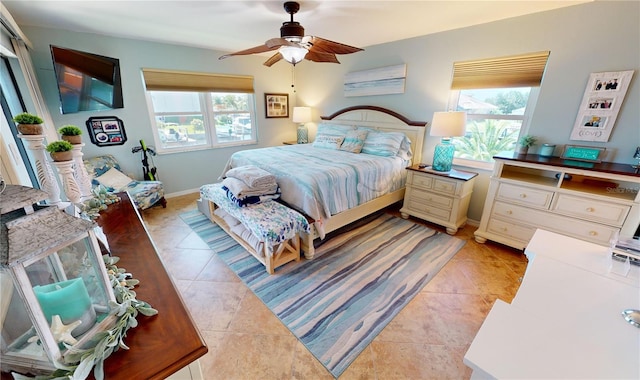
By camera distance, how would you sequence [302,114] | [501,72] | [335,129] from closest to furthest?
[501,72] < [335,129] < [302,114]

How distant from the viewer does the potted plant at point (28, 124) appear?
2.92 ft

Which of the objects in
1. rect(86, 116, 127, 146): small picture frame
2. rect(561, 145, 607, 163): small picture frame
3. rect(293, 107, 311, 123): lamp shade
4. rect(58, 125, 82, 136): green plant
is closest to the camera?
rect(58, 125, 82, 136): green plant

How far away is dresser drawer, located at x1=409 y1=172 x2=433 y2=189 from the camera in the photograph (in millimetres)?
3025

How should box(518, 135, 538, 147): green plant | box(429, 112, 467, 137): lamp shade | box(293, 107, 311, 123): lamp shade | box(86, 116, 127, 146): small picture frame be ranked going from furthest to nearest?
box(293, 107, 311, 123): lamp shade → box(86, 116, 127, 146): small picture frame → box(429, 112, 467, 137): lamp shade → box(518, 135, 538, 147): green plant

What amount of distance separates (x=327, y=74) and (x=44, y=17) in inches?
139

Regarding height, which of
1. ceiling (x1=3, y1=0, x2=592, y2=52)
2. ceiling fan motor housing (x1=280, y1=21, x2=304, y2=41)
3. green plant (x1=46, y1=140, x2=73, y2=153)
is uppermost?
ceiling (x1=3, y1=0, x2=592, y2=52)

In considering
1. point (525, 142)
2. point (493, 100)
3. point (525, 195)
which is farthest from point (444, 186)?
point (493, 100)

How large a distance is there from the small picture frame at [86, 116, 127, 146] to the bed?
162 centimetres

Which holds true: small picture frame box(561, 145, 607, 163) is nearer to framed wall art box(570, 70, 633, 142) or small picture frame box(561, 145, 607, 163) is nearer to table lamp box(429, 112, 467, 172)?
framed wall art box(570, 70, 633, 142)

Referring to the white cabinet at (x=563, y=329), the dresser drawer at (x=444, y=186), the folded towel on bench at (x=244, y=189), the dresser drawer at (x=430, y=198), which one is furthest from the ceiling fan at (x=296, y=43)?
the white cabinet at (x=563, y=329)

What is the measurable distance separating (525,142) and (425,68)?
1.49m

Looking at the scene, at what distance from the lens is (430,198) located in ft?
10.0

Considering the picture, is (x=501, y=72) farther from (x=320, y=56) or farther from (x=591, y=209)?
(x=320, y=56)

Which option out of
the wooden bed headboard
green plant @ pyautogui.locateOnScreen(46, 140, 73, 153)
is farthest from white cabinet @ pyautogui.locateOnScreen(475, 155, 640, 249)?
green plant @ pyautogui.locateOnScreen(46, 140, 73, 153)
